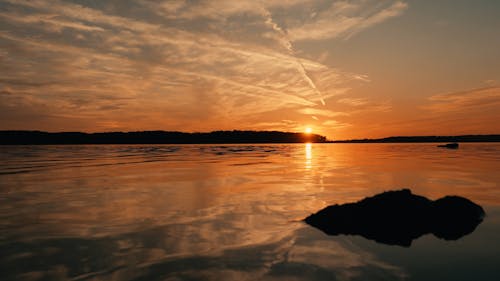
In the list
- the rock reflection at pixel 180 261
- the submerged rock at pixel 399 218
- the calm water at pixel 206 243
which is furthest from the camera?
the submerged rock at pixel 399 218

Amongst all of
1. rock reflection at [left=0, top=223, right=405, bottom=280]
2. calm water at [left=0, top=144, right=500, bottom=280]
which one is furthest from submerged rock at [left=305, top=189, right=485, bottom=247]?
rock reflection at [left=0, top=223, right=405, bottom=280]

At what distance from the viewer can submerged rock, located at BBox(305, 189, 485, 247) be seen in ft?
26.4

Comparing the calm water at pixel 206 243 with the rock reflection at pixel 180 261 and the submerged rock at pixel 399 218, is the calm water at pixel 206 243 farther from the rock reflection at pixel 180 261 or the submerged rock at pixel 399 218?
the submerged rock at pixel 399 218

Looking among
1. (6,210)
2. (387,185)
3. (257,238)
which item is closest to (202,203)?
(257,238)

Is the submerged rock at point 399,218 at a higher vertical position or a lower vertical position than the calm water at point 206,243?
higher

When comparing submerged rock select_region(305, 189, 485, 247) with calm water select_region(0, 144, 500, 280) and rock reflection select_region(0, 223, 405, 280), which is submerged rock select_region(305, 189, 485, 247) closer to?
calm water select_region(0, 144, 500, 280)

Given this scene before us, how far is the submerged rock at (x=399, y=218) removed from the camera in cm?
805

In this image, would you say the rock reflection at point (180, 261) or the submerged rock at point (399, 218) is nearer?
the rock reflection at point (180, 261)

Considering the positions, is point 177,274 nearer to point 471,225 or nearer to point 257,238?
point 257,238

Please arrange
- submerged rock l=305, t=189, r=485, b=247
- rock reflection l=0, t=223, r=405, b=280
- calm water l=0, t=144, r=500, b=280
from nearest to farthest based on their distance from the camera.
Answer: rock reflection l=0, t=223, r=405, b=280
calm water l=0, t=144, r=500, b=280
submerged rock l=305, t=189, r=485, b=247

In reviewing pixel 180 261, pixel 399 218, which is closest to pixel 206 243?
pixel 180 261

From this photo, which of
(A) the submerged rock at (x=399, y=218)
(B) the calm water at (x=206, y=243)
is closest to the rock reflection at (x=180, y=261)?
(B) the calm water at (x=206, y=243)

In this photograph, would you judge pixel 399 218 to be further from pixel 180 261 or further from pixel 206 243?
pixel 180 261

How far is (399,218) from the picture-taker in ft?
27.4
